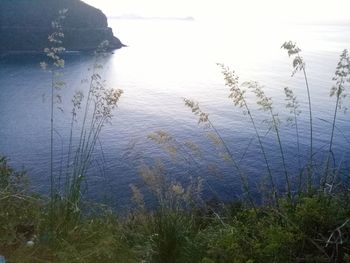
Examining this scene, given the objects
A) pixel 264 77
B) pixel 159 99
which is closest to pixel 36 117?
pixel 159 99

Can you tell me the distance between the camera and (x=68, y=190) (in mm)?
4328

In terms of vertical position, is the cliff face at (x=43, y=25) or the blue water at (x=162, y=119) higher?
the cliff face at (x=43, y=25)

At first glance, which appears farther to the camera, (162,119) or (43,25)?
(43,25)

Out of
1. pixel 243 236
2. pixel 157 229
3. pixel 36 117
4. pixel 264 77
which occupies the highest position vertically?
pixel 243 236

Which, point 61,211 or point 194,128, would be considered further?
point 194,128

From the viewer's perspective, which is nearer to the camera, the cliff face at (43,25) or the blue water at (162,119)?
the blue water at (162,119)

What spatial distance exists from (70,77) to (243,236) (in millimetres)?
69108

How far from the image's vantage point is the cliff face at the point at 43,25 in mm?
102875

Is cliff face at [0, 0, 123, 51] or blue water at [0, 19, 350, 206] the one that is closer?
blue water at [0, 19, 350, 206]

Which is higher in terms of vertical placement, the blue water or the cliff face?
the cliff face

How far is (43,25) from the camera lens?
11112cm

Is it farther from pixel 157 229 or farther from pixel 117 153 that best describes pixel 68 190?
pixel 117 153

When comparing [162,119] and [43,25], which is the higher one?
[43,25]

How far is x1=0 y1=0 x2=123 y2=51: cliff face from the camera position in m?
103
